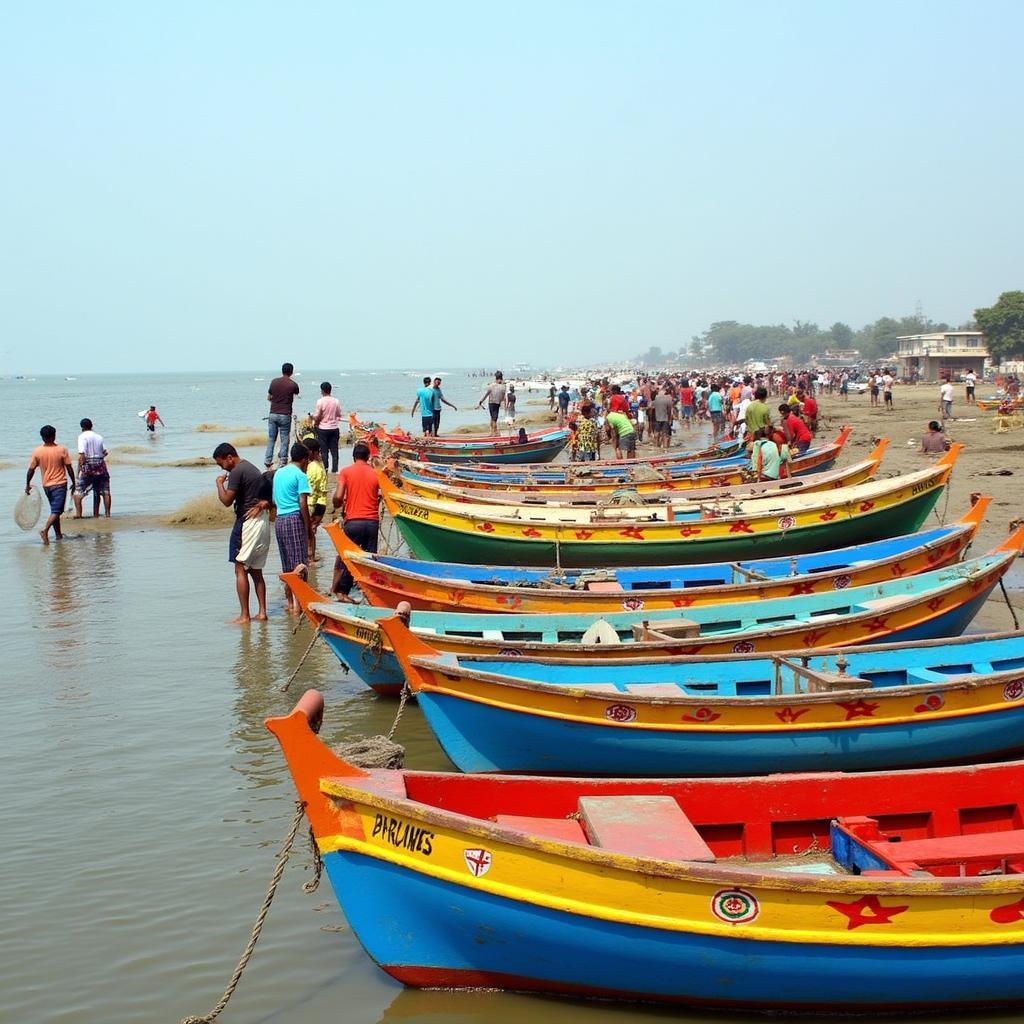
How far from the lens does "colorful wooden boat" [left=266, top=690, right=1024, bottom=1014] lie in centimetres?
471

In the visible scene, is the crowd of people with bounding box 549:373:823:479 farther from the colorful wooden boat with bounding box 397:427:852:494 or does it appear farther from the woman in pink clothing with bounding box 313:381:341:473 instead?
the woman in pink clothing with bounding box 313:381:341:473

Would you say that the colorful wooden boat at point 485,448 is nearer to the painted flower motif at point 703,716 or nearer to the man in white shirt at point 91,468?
the man in white shirt at point 91,468

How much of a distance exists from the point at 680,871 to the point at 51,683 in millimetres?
8007

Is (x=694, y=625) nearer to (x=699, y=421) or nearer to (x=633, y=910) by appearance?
(x=633, y=910)

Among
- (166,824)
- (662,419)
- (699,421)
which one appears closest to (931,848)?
(166,824)

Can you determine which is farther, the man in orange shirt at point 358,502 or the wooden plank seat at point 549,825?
the man in orange shirt at point 358,502

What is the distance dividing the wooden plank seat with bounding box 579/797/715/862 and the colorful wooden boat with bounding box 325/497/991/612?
4163 mm

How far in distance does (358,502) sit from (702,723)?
562 centimetres

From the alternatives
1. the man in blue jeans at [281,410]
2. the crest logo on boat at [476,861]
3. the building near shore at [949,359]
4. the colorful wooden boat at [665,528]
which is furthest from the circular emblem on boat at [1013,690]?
the building near shore at [949,359]

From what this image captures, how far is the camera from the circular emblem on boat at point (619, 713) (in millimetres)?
7047

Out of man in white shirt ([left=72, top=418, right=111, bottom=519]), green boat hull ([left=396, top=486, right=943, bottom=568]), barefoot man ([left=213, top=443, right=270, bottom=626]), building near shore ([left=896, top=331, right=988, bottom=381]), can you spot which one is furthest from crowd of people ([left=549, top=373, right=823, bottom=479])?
building near shore ([left=896, top=331, right=988, bottom=381])

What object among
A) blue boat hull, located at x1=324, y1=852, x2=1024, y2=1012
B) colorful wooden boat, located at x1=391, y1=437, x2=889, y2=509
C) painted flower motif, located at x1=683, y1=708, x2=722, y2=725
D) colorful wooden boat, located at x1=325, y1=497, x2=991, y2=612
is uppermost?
colorful wooden boat, located at x1=391, y1=437, x2=889, y2=509

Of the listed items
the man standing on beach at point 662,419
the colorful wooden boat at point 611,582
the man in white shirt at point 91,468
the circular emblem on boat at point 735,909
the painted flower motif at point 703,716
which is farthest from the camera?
the man standing on beach at point 662,419

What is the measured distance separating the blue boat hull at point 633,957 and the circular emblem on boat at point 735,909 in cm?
10
